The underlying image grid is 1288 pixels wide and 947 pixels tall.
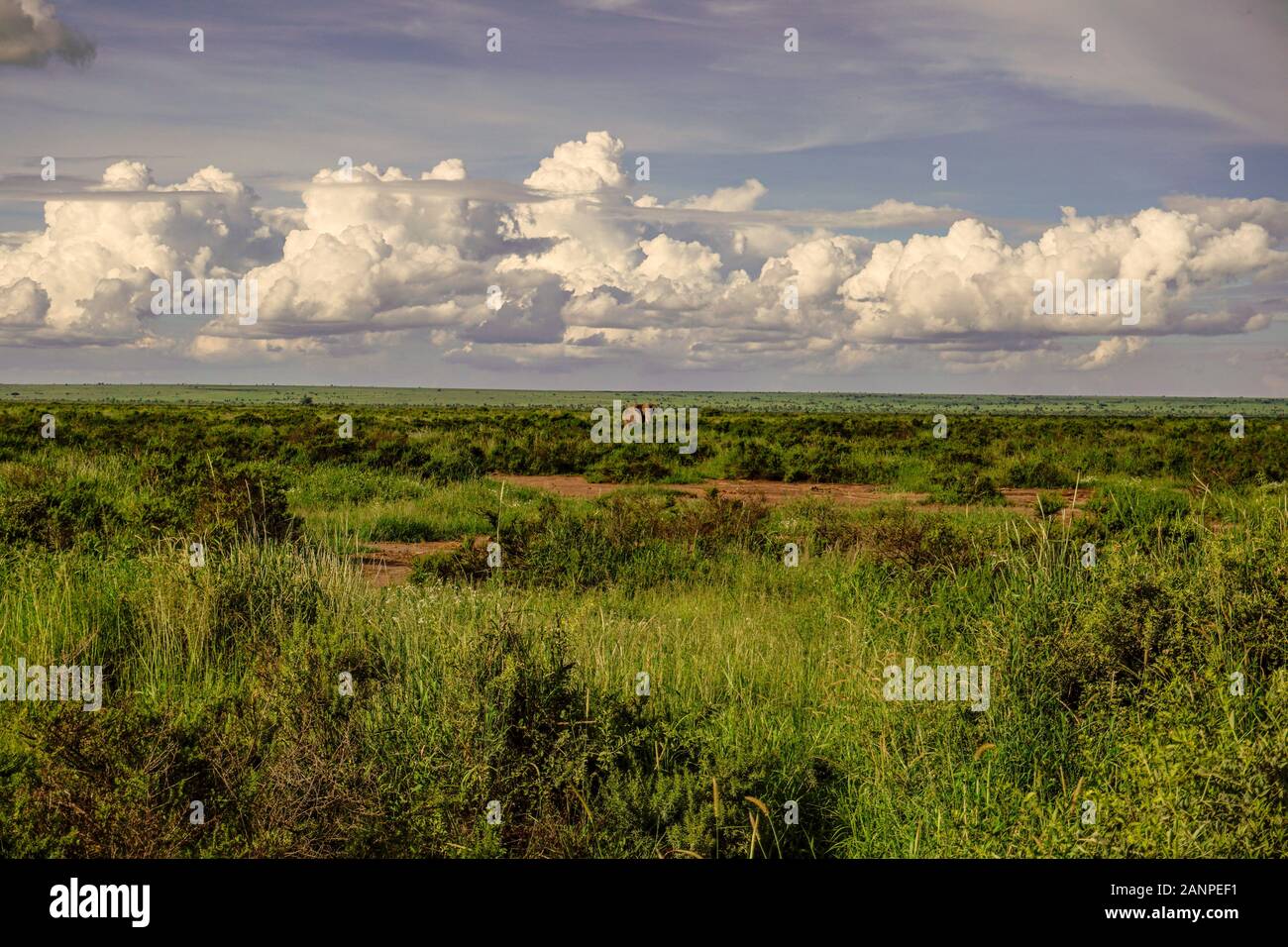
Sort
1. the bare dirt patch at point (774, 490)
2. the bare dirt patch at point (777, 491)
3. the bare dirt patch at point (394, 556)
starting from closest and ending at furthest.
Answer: the bare dirt patch at point (394, 556) → the bare dirt patch at point (777, 491) → the bare dirt patch at point (774, 490)

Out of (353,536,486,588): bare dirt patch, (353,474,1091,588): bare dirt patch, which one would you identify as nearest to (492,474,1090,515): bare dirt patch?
(353,474,1091,588): bare dirt patch

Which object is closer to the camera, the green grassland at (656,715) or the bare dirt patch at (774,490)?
the green grassland at (656,715)

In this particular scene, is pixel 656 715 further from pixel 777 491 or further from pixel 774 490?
pixel 774 490

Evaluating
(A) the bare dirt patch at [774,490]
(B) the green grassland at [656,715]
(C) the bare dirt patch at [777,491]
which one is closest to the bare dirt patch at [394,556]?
(C) the bare dirt patch at [777,491]

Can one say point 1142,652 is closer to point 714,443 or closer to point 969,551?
point 969,551

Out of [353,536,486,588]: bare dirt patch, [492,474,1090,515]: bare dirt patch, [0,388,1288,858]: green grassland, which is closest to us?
[0,388,1288,858]: green grassland

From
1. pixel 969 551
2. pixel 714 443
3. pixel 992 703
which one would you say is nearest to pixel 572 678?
pixel 992 703

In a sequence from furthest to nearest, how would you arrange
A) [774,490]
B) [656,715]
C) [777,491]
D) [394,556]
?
[774,490] → [777,491] → [394,556] → [656,715]

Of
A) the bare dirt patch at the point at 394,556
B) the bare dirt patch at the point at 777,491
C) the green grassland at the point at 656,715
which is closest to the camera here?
the green grassland at the point at 656,715

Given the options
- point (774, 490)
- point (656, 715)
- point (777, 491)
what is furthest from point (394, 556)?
point (774, 490)

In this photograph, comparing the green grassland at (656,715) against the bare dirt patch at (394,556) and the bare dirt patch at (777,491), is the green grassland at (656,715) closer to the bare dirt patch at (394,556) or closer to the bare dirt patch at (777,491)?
the bare dirt patch at (394,556)

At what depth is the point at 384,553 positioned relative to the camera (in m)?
12.9

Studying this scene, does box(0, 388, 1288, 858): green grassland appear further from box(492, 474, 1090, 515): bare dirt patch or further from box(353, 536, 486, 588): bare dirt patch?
box(492, 474, 1090, 515): bare dirt patch

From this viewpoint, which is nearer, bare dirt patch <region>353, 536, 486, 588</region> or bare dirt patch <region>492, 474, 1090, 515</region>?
bare dirt patch <region>353, 536, 486, 588</region>
